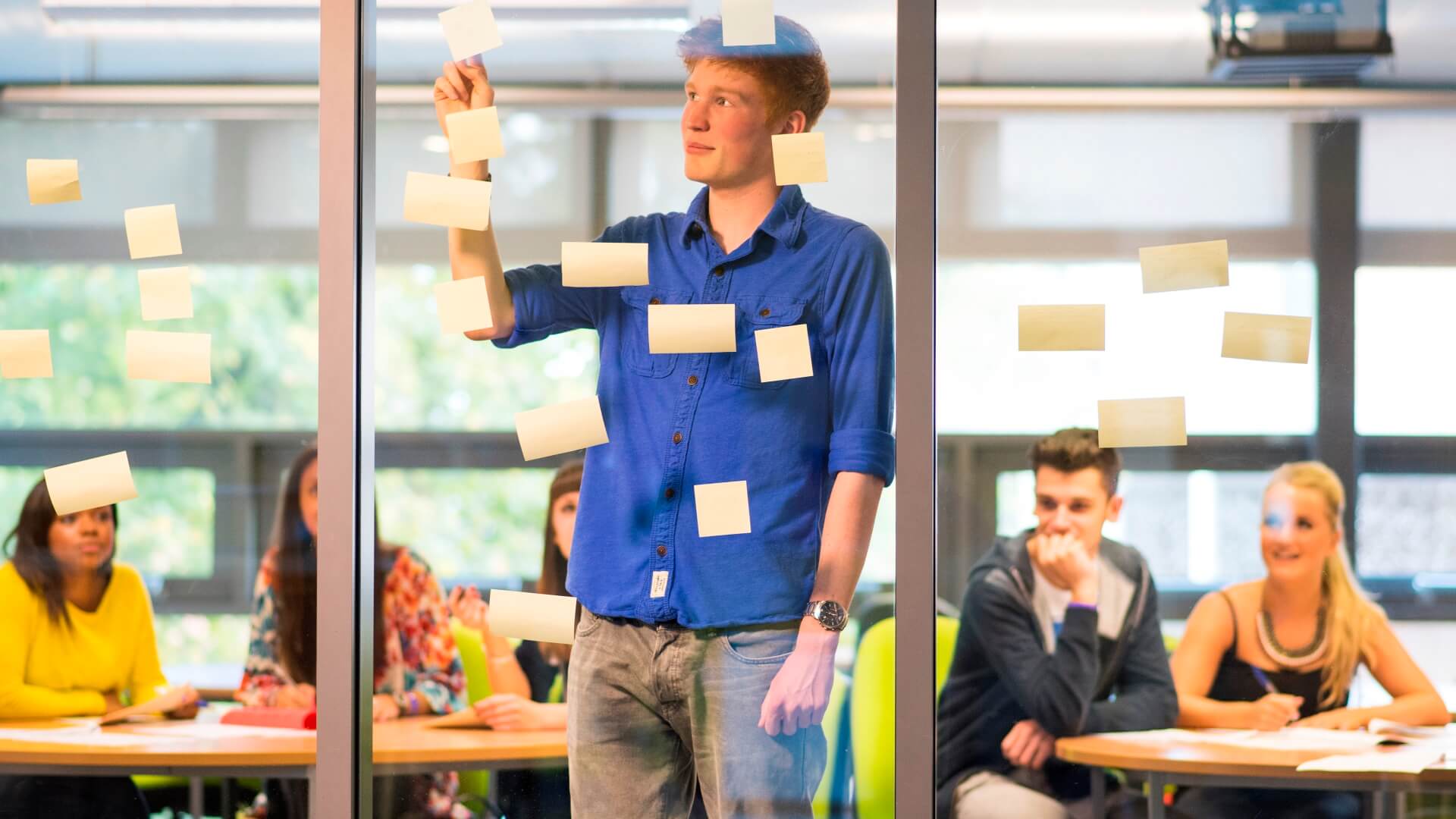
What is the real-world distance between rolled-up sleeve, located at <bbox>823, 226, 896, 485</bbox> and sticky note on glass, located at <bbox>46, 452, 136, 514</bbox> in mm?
1274

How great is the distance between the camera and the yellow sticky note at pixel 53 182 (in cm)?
202

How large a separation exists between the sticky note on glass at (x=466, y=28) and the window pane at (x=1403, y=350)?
5.39ft

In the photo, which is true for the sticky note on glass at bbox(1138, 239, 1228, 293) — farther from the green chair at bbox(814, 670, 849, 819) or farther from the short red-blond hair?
the green chair at bbox(814, 670, 849, 819)

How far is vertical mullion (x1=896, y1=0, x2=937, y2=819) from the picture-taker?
155cm

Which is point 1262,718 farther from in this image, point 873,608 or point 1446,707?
point 873,608

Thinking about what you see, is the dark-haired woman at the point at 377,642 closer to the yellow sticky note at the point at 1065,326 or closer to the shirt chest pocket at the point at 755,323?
the shirt chest pocket at the point at 755,323

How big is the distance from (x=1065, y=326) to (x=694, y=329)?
2.07ft

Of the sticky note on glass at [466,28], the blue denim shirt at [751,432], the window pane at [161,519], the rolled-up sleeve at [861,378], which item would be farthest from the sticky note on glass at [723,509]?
the window pane at [161,519]

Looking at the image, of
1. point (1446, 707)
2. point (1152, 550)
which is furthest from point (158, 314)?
point (1446, 707)

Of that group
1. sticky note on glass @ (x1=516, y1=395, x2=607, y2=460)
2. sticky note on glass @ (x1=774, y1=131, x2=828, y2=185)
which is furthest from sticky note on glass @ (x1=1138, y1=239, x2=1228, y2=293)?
sticky note on glass @ (x1=516, y1=395, x2=607, y2=460)

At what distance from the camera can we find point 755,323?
1673mm

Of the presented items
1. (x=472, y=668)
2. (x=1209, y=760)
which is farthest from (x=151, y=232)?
(x=1209, y=760)

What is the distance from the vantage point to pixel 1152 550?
6.43 ft

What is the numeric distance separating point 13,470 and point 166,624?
1.33 feet
